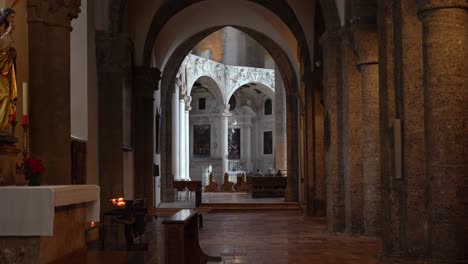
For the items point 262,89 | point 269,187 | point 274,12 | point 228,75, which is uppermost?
point 228,75

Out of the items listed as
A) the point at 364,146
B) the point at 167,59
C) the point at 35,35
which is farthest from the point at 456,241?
the point at 167,59

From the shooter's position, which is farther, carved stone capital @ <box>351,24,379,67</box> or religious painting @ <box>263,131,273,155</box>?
religious painting @ <box>263,131,273,155</box>

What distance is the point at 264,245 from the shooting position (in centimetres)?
1224

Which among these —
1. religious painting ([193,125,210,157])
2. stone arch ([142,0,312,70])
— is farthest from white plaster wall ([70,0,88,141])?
religious painting ([193,125,210,157])

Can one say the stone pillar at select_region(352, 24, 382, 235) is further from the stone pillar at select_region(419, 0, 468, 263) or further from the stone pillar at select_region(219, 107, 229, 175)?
the stone pillar at select_region(219, 107, 229, 175)

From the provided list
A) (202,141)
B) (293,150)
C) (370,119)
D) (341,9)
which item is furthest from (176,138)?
(370,119)

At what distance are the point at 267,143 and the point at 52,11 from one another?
1469 inches

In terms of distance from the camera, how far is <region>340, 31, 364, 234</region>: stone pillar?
→ 1309 cm

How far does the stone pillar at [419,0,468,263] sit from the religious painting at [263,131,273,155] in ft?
124

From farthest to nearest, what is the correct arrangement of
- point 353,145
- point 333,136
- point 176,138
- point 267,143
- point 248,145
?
point 248,145, point 267,143, point 176,138, point 333,136, point 353,145

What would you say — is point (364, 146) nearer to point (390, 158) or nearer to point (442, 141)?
point (390, 158)

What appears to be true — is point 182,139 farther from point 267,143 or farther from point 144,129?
point 144,129

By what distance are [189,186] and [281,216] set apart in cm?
855

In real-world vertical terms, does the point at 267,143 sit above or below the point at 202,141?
below
